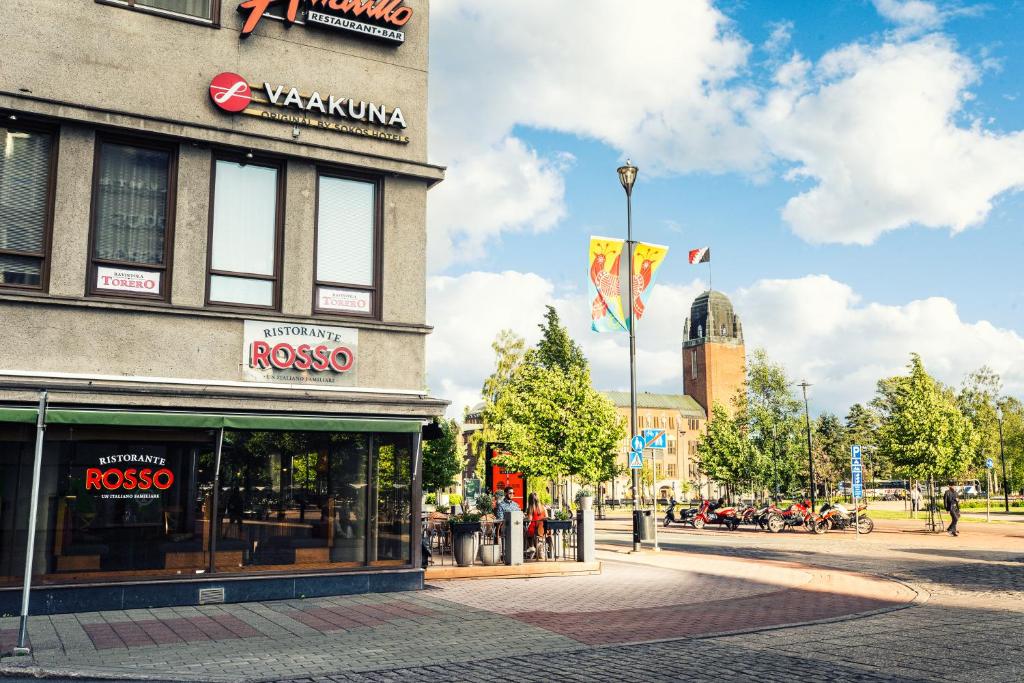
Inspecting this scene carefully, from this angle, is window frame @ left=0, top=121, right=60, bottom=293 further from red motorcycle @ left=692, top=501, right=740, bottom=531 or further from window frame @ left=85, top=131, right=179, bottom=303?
red motorcycle @ left=692, top=501, right=740, bottom=531

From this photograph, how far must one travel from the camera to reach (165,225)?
13.1 m

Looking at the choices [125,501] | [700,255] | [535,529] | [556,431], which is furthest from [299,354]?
[556,431]

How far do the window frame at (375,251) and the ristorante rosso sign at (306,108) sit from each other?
73cm

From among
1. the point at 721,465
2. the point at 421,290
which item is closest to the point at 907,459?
the point at 721,465

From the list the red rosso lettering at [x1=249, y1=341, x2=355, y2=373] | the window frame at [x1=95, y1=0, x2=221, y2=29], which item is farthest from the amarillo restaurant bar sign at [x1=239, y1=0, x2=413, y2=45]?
the red rosso lettering at [x1=249, y1=341, x2=355, y2=373]

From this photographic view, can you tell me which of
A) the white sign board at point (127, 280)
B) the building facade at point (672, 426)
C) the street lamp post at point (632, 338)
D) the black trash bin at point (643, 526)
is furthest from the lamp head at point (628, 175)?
the building facade at point (672, 426)

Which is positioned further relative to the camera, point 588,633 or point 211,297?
point 211,297

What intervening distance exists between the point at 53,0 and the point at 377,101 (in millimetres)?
5110

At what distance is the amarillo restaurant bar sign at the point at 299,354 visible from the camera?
43.8ft

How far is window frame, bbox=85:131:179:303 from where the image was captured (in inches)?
492

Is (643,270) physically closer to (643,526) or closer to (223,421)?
(643,526)

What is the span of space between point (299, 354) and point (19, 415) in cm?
404

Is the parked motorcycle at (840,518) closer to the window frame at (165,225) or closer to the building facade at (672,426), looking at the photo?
the window frame at (165,225)

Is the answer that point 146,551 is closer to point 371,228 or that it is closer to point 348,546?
point 348,546
